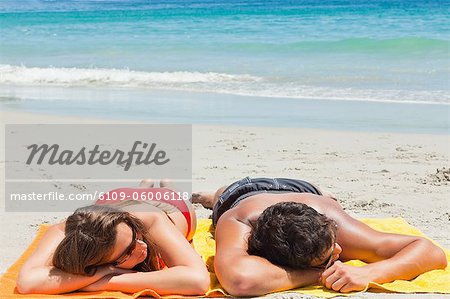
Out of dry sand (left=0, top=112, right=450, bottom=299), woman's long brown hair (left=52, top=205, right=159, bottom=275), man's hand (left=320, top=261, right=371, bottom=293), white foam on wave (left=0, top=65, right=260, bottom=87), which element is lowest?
white foam on wave (left=0, top=65, right=260, bottom=87)

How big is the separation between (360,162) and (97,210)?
13.5 feet

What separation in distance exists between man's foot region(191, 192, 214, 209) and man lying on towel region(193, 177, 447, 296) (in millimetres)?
1374

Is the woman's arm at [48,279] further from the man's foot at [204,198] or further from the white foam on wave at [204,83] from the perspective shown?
the white foam on wave at [204,83]

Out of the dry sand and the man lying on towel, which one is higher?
the man lying on towel

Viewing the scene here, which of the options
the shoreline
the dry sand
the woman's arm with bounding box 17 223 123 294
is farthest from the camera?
the shoreline

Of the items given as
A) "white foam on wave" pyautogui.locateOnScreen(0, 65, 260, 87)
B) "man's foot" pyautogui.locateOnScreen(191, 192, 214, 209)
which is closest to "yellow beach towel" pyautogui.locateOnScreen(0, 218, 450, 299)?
"man's foot" pyautogui.locateOnScreen(191, 192, 214, 209)

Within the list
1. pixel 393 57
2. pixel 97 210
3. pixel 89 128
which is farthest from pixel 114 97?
pixel 97 210

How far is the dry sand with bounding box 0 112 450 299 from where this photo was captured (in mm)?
5422

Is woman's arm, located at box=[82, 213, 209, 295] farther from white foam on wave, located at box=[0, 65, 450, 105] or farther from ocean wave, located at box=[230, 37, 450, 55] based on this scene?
ocean wave, located at box=[230, 37, 450, 55]

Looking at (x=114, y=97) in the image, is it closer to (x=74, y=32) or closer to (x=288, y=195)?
(x=288, y=195)

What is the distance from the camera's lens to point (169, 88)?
1317 cm

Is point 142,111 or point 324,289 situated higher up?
point 324,289

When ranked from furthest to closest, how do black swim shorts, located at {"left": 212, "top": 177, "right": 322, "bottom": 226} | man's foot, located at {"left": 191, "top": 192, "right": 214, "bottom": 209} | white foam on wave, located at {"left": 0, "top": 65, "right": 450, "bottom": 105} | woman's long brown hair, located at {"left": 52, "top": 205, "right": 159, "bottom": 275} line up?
white foam on wave, located at {"left": 0, "top": 65, "right": 450, "bottom": 105} → man's foot, located at {"left": 191, "top": 192, "right": 214, "bottom": 209} → black swim shorts, located at {"left": 212, "top": 177, "right": 322, "bottom": 226} → woman's long brown hair, located at {"left": 52, "top": 205, "right": 159, "bottom": 275}

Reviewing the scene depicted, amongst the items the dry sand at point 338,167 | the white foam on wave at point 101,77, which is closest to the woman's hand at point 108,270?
the dry sand at point 338,167
